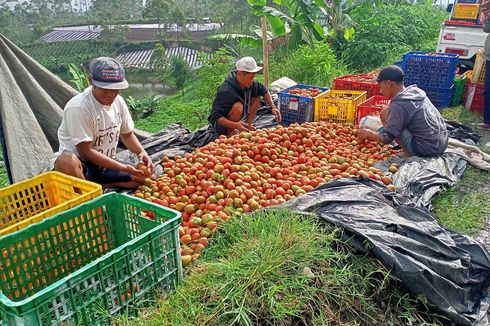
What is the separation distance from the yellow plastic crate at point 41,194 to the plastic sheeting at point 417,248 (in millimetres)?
1320

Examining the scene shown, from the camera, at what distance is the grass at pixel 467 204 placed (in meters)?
3.23

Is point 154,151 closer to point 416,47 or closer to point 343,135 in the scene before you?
point 343,135

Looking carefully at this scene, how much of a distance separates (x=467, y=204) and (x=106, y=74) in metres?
3.16

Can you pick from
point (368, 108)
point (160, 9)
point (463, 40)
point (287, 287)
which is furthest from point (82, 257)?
point (160, 9)

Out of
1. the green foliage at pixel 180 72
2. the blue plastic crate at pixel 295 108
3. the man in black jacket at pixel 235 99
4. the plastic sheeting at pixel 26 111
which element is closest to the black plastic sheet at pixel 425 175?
the blue plastic crate at pixel 295 108

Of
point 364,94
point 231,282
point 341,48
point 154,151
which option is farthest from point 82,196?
point 341,48

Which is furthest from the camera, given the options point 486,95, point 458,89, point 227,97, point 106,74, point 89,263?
point 458,89

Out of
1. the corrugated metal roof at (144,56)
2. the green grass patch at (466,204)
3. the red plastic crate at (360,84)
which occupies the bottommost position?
the corrugated metal roof at (144,56)

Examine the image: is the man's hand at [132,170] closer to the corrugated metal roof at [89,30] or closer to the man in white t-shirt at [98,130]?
the man in white t-shirt at [98,130]

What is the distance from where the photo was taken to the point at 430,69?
5.93 meters

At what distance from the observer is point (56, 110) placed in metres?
4.64

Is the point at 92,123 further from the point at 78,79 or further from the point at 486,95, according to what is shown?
the point at 78,79

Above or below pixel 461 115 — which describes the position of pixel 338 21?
above

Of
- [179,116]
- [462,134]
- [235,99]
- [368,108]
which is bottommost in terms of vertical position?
[179,116]
